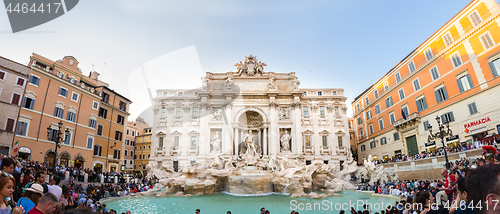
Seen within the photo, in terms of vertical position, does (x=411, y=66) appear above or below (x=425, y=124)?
above

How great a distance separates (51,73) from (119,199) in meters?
15.5

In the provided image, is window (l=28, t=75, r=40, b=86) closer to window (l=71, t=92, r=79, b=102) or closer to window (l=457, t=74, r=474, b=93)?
window (l=71, t=92, r=79, b=102)

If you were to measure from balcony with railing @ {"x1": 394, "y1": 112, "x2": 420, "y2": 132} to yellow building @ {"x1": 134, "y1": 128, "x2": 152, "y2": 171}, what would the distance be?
40288 mm

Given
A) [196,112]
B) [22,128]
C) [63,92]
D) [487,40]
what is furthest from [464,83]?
[22,128]

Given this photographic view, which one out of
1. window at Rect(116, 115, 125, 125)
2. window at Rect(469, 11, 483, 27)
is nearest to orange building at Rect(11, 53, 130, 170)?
window at Rect(116, 115, 125, 125)

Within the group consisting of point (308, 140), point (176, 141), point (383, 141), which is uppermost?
point (176, 141)

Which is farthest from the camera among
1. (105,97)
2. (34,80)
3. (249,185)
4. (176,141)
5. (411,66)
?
(176,141)

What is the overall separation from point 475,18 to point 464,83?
5.45m

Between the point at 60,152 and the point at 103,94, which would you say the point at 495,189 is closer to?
the point at 60,152

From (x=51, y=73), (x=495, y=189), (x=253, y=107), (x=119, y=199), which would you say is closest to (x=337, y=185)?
(x=253, y=107)

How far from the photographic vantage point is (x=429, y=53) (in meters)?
25.5

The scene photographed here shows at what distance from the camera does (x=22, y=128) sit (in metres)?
21.1

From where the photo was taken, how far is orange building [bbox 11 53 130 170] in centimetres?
2177

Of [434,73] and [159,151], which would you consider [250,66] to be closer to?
[159,151]
